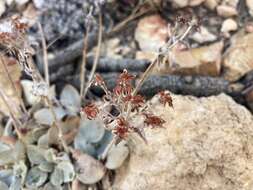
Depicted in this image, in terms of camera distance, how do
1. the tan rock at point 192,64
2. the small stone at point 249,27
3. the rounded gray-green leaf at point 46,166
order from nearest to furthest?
the rounded gray-green leaf at point 46,166, the tan rock at point 192,64, the small stone at point 249,27

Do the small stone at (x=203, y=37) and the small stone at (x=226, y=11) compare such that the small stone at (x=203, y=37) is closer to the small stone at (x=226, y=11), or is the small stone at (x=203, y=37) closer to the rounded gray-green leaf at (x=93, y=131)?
the small stone at (x=226, y=11)

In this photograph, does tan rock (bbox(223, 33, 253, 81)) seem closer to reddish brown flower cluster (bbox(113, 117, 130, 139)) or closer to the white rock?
reddish brown flower cluster (bbox(113, 117, 130, 139))

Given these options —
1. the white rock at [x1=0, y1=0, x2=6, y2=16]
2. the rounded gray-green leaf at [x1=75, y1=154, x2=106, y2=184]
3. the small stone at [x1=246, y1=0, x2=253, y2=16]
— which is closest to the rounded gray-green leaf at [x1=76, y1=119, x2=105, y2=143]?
the rounded gray-green leaf at [x1=75, y1=154, x2=106, y2=184]

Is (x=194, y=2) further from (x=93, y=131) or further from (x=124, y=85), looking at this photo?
(x=124, y=85)

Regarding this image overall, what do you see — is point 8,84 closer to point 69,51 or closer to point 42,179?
point 69,51

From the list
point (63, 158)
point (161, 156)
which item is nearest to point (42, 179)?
point (63, 158)

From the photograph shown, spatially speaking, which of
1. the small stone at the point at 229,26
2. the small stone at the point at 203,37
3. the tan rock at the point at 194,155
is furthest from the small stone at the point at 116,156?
the small stone at the point at 229,26
